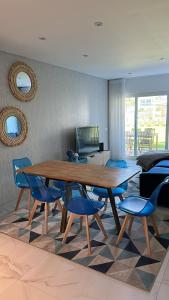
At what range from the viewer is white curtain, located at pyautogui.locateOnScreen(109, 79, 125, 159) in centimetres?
677

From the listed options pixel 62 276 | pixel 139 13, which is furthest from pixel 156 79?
pixel 62 276

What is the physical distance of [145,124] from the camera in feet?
22.7

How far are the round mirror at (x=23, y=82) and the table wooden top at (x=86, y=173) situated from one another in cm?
145

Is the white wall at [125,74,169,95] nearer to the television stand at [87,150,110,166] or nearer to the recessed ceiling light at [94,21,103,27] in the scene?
the television stand at [87,150,110,166]

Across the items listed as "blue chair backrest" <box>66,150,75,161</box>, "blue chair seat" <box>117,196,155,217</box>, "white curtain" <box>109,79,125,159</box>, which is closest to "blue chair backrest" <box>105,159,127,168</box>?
"blue chair seat" <box>117,196,155,217</box>

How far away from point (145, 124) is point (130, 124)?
1.51ft

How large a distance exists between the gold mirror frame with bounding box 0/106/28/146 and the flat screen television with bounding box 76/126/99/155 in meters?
1.49

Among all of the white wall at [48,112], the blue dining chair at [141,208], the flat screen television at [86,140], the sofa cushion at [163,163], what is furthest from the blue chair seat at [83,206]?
the flat screen television at [86,140]

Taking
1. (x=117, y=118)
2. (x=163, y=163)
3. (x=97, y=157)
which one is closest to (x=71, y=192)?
(x=163, y=163)

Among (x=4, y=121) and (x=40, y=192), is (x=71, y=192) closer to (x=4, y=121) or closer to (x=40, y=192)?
(x=40, y=192)

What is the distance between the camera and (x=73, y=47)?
11.3 feet

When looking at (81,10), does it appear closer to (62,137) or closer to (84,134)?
(62,137)

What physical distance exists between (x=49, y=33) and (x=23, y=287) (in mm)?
2797

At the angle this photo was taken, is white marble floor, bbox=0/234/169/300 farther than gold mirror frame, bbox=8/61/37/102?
No
